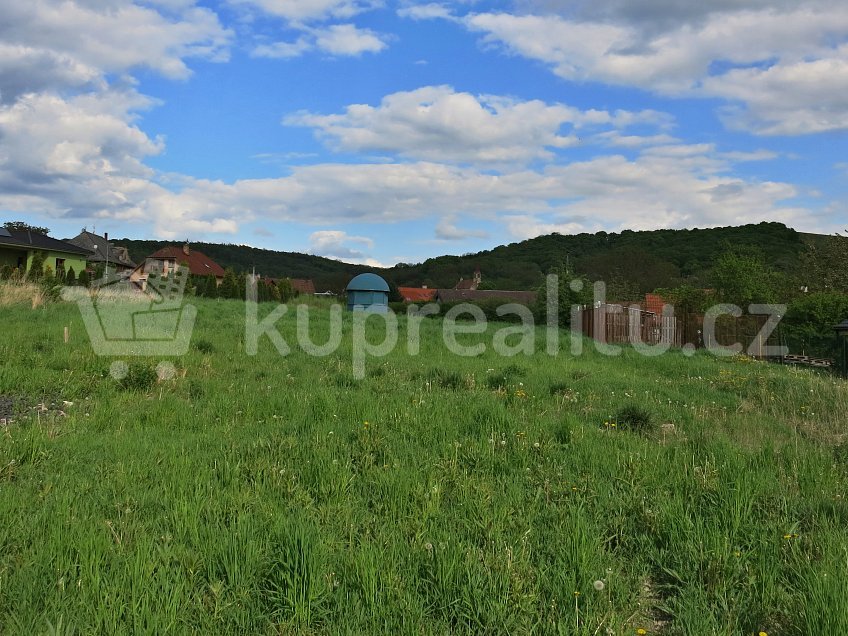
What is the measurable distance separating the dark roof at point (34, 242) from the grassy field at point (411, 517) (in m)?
33.6

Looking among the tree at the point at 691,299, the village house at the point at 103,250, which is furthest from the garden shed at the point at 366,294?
the village house at the point at 103,250

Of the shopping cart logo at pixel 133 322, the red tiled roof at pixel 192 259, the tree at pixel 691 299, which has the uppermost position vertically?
the red tiled roof at pixel 192 259

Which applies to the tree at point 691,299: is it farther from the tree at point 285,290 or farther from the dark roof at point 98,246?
the dark roof at point 98,246

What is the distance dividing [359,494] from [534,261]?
284 ft

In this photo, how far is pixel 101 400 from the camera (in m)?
6.62

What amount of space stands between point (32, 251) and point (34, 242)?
5.73 ft

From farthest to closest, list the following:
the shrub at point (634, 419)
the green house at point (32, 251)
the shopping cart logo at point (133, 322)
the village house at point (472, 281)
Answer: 1. the village house at point (472, 281)
2. the green house at point (32, 251)
3. the shopping cart logo at point (133, 322)
4. the shrub at point (634, 419)

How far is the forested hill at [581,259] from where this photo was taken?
2019 inches

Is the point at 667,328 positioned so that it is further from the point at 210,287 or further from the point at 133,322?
the point at 210,287

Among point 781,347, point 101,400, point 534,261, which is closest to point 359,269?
point 534,261

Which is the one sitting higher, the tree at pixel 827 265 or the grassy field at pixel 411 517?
the tree at pixel 827 265

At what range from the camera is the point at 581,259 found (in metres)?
68.4

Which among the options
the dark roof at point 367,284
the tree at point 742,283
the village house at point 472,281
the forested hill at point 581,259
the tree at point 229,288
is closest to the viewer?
the tree at point 742,283

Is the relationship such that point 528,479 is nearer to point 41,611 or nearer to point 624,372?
point 41,611
